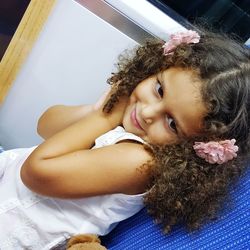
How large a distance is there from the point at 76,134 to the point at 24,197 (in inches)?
7.0

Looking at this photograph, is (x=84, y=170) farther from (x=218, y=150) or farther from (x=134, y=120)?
(x=218, y=150)

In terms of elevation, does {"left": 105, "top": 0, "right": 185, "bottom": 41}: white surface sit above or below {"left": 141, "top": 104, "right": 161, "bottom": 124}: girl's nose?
above

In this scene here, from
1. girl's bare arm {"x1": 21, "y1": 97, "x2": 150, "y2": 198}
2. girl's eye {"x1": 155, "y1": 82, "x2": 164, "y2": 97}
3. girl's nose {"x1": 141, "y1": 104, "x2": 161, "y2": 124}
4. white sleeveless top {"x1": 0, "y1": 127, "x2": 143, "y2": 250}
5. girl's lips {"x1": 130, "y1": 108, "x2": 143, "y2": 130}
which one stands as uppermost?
girl's eye {"x1": 155, "y1": 82, "x2": 164, "y2": 97}

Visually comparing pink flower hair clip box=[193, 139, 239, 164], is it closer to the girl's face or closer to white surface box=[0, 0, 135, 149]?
the girl's face

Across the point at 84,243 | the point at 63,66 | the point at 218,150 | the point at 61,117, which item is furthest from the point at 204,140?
the point at 63,66

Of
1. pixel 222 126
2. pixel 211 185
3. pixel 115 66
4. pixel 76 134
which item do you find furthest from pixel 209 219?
pixel 115 66

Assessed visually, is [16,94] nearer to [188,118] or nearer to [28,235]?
[28,235]

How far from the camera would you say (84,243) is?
0.85m

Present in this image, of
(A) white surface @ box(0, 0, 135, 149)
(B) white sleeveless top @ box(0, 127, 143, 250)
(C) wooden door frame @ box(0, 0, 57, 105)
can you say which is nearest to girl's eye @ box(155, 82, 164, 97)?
(B) white sleeveless top @ box(0, 127, 143, 250)

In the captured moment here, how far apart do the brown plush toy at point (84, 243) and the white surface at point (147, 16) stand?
1.93 ft

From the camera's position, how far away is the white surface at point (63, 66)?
122 centimetres

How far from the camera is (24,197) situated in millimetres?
929

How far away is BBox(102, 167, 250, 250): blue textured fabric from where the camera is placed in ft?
2.64

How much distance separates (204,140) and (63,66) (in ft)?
1.94
